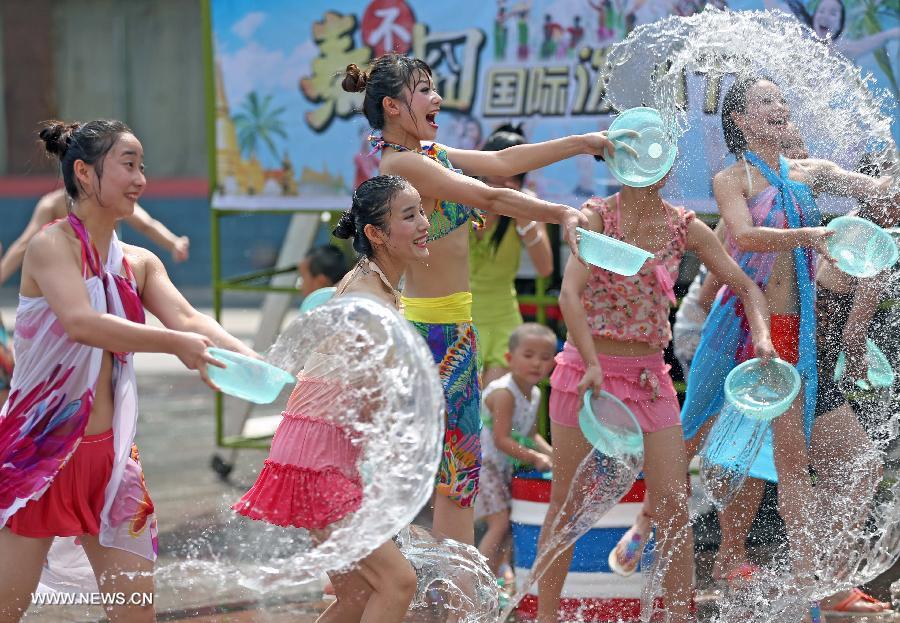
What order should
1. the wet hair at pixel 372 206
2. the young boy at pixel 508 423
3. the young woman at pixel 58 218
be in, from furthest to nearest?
the young woman at pixel 58 218
the young boy at pixel 508 423
the wet hair at pixel 372 206

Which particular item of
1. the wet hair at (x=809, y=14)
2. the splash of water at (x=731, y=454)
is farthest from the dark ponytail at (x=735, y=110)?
the wet hair at (x=809, y=14)

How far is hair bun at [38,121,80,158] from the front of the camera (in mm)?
3693

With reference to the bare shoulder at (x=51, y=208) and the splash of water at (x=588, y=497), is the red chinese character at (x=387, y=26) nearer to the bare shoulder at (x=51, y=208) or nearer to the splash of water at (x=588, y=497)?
the bare shoulder at (x=51, y=208)

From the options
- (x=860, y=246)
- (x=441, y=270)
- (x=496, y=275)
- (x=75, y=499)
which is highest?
(x=860, y=246)

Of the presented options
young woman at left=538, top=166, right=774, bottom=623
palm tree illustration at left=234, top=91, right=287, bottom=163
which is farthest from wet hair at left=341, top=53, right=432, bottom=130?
palm tree illustration at left=234, top=91, right=287, bottom=163

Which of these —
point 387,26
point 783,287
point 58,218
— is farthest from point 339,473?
point 58,218

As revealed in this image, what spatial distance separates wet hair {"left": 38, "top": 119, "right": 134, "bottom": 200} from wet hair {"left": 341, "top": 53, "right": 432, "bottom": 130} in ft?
2.58

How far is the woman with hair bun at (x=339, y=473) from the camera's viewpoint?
3488 mm

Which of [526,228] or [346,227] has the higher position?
[346,227]

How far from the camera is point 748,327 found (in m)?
4.63

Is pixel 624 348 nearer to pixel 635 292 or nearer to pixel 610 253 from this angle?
pixel 635 292

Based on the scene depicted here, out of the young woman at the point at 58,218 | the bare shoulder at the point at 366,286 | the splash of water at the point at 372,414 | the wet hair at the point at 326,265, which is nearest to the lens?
the splash of water at the point at 372,414

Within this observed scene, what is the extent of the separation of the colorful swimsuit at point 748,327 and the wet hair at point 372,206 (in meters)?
1.41

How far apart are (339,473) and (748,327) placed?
5.79 ft
